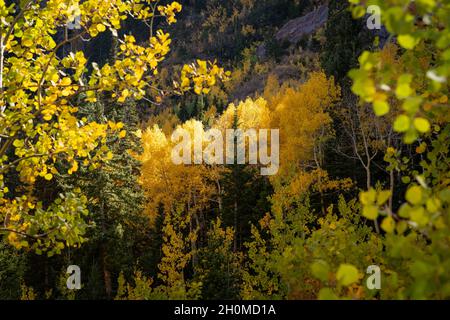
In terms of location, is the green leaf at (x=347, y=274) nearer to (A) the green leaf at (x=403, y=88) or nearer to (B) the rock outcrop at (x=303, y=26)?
(A) the green leaf at (x=403, y=88)

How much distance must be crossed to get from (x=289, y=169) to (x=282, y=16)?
92775mm

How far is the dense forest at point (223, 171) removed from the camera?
8.06 feet

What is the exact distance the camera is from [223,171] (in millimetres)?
32031

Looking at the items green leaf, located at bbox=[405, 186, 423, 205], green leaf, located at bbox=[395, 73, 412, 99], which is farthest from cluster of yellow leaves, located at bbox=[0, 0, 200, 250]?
green leaf, located at bbox=[405, 186, 423, 205]

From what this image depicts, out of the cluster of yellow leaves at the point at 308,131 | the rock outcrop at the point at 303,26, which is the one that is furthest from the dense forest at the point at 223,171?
the rock outcrop at the point at 303,26

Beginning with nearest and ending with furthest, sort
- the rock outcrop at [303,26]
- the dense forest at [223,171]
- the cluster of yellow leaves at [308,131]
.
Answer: the dense forest at [223,171], the cluster of yellow leaves at [308,131], the rock outcrop at [303,26]

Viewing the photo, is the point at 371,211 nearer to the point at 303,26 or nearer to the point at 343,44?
the point at 343,44

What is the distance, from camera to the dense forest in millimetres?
2457

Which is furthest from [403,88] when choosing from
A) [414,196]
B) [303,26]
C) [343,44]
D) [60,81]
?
[303,26]

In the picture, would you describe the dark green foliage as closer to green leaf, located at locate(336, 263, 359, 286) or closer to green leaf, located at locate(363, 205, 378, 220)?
green leaf, located at locate(363, 205, 378, 220)
